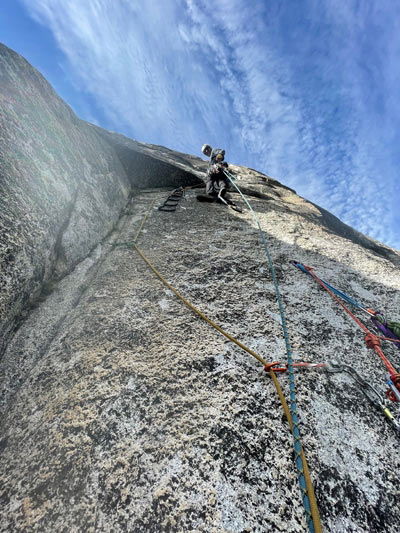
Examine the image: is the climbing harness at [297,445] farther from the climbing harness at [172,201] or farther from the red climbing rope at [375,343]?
the climbing harness at [172,201]

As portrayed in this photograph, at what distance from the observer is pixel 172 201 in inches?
262

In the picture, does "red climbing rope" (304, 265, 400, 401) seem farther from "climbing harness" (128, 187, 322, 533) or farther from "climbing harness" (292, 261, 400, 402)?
"climbing harness" (128, 187, 322, 533)

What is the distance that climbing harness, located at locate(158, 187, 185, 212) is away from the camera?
612 cm

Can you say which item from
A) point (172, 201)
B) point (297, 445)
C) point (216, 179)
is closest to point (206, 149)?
point (216, 179)

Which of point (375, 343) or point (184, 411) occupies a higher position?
point (375, 343)

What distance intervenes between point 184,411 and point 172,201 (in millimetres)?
5543

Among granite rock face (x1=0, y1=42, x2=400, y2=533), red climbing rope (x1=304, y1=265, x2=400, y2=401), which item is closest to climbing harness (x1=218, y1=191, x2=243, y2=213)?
granite rock face (x1=0, y1=42, x2=400, y2=533)

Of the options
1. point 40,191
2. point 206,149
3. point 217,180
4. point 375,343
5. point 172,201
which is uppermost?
point 206,149

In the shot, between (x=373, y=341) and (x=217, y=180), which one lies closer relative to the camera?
(x=373, y=341)

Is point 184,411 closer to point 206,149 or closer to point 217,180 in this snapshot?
point 217,180

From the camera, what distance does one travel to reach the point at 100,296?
3.09m

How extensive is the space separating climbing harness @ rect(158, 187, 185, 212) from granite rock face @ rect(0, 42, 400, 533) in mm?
2807

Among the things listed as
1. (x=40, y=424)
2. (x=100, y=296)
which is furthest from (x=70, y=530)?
(x=100, y=296)

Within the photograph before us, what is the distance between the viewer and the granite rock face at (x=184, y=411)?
1418mm
